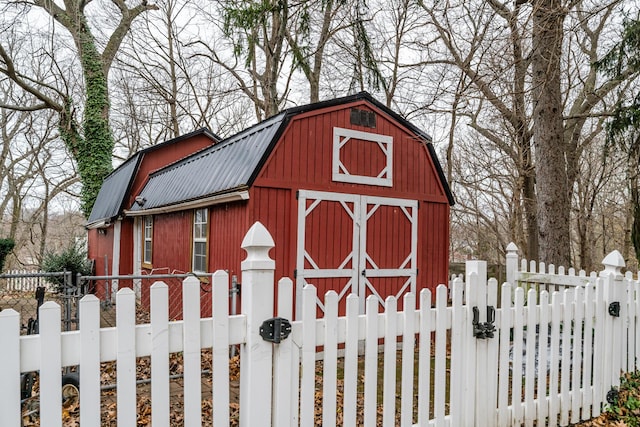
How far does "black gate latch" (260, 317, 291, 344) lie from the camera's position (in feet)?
6.87

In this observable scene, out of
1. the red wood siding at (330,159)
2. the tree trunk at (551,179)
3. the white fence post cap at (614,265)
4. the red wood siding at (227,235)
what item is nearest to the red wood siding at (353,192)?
the red wood siding at (330,159)

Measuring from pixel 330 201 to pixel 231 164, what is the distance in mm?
1724

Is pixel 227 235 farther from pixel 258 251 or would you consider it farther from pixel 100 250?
pixel 100 250

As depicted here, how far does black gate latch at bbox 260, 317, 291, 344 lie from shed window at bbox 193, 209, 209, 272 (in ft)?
17.5

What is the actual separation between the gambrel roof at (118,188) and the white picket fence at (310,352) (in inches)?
356

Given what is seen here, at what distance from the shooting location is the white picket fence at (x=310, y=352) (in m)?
1.70

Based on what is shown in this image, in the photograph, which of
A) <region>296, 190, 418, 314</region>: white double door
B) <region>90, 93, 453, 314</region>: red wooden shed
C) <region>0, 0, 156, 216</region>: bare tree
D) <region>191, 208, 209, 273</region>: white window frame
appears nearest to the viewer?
<region>90, 93, 453, 314</region>: red wooden shed

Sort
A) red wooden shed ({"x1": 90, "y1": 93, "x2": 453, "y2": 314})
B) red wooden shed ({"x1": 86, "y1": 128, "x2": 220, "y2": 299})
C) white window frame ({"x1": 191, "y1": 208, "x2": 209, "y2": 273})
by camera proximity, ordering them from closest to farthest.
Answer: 1. red wooden shed ({"x1": 90, "y1": 93, "x2": 453, "y2": 314})
2. white window frame ({"x1": 191, "y1": 208, "x2": 209, "y2": 273})
3. red wooden shed ({"x1": 86, "y1": 128, "x2": 220, "y2": 299})

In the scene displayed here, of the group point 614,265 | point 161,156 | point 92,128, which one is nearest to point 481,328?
point 614,265

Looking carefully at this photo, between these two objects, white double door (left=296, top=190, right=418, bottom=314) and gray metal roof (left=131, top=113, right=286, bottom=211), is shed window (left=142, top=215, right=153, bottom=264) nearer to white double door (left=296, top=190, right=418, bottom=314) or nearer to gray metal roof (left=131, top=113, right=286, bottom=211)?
gray metal roof (left=131, top=113, right=286, bottom=211)

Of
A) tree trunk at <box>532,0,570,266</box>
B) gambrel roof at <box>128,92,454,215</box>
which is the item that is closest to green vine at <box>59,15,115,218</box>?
gambrel roof at <box>128,92,454,215</box>

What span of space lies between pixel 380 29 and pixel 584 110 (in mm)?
5876

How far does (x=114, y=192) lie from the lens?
11.7 metres

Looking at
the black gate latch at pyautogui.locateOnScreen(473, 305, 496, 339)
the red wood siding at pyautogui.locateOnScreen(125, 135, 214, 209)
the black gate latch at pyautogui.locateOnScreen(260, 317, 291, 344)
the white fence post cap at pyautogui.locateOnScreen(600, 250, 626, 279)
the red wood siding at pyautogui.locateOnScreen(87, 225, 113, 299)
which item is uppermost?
the red wood siding at pyautogui.locateOnScreen(125, 135, 214, 209)
